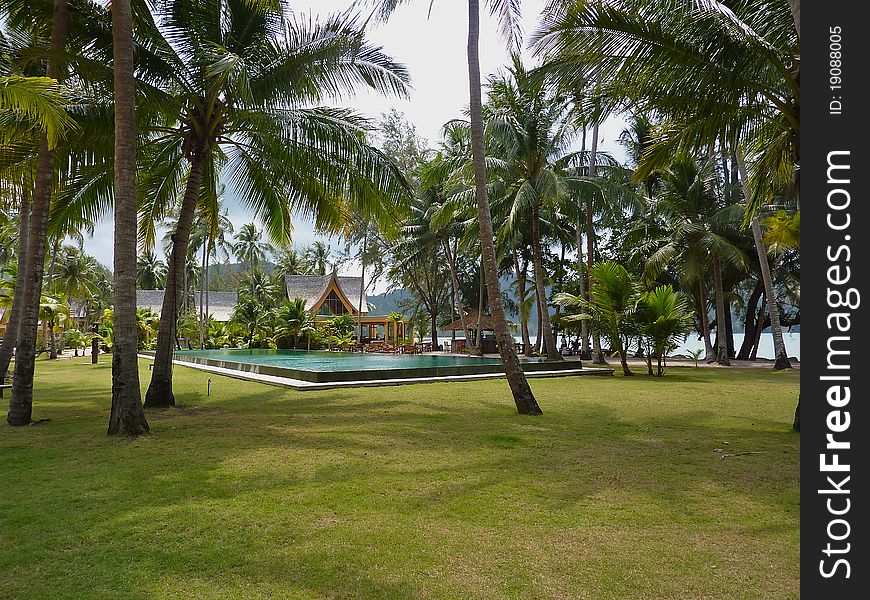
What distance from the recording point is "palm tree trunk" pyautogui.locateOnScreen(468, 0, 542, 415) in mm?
9047

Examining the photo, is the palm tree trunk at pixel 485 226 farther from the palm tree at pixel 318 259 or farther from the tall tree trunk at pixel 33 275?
the palm tree at pixel 318 259

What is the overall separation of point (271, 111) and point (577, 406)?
7.00m

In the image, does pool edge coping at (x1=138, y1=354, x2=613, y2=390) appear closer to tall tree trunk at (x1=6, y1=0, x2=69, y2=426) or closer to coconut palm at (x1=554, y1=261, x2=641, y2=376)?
coconut palm at (x1=554, y1=261, x2=641, y2=376)

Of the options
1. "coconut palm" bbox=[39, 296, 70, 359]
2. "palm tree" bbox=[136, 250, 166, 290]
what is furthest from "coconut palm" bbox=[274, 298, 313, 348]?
"palm tree" bbox=[136, 250, 166, 290]

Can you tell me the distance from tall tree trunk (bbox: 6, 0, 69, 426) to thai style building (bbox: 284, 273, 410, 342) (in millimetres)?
28966

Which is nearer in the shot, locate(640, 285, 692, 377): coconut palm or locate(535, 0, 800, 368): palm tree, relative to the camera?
locate(535, 0, 800, 368): palm tree

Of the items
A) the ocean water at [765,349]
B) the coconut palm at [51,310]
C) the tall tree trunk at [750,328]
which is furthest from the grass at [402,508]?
the tall tree trunk at [750,328]

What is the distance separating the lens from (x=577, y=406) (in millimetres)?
9992

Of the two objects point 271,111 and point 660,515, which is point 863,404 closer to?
point 660,515

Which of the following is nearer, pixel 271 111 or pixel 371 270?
pixel 271 111

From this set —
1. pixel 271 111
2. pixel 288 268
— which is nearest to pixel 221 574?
pixel 271 111

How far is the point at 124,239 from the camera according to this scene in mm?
7207

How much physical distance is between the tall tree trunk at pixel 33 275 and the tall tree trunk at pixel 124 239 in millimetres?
1403

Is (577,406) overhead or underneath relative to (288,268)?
underneath
